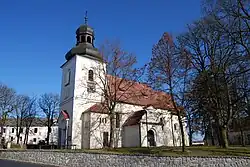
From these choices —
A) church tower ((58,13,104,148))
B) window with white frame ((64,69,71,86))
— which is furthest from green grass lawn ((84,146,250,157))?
window with white frame ((64,69,71,86))

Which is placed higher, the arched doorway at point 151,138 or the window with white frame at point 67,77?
the window with white frame at point 67,77

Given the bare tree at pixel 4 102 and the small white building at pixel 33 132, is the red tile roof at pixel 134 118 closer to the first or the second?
the bare tree at pixel 4 102

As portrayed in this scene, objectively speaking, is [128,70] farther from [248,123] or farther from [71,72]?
[248,123]

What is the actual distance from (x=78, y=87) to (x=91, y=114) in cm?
426

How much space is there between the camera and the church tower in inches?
1208

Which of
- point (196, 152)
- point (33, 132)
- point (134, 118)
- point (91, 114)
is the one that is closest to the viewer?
point (196, 152)

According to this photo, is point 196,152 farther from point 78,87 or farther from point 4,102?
point 4,102

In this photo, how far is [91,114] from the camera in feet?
102

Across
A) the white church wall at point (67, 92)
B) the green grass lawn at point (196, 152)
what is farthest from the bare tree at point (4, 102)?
the green grass lawn at point (196, 152)

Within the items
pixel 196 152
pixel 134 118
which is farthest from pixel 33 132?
pixel 196 152

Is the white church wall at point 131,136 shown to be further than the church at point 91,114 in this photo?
Yes

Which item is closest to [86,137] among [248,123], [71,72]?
[71,72]

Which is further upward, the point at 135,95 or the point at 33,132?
the point at 135,95

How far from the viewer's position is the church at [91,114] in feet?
100
